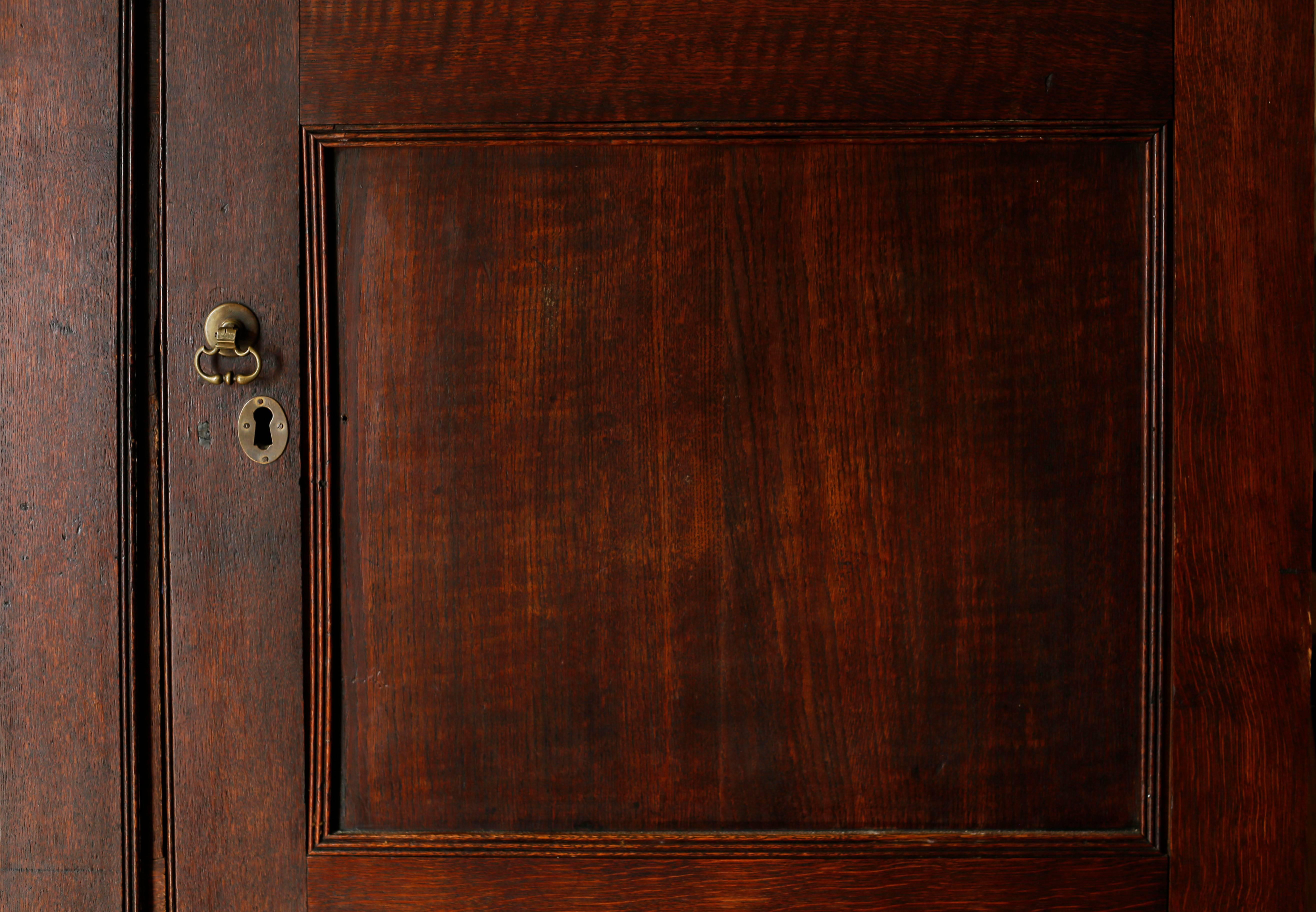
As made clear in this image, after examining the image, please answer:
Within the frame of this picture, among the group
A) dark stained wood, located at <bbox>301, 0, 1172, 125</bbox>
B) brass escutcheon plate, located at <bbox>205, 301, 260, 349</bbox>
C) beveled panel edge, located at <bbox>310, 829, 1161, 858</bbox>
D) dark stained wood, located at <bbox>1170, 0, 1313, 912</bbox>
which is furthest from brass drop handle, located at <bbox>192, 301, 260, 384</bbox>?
dark stained wood, located at <bbox>1170, 0, 1313, 912</bbox>

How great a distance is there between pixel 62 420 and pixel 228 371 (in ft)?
0.40

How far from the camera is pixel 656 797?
73 centimetres

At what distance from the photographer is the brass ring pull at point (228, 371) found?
72 cm

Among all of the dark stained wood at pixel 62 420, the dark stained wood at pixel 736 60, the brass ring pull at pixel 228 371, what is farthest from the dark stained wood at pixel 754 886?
the dark stained wood at pixel 736 60

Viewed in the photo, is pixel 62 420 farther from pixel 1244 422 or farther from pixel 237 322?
pixel 1244 422

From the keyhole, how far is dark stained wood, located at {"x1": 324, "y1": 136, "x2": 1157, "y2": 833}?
5 centimetres

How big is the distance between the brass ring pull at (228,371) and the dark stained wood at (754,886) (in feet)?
1.15

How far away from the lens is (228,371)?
724mm

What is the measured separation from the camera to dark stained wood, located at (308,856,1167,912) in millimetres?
719

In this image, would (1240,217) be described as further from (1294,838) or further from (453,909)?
(453,909)

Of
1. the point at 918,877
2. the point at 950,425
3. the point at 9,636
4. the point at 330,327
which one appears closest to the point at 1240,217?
the point at 950,425

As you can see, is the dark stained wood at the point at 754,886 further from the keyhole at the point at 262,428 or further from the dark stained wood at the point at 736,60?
the dark stained wood at the point at 736,60

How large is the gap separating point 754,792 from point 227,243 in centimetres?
55

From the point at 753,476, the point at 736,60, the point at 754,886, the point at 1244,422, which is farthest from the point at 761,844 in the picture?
the point at 736,60
